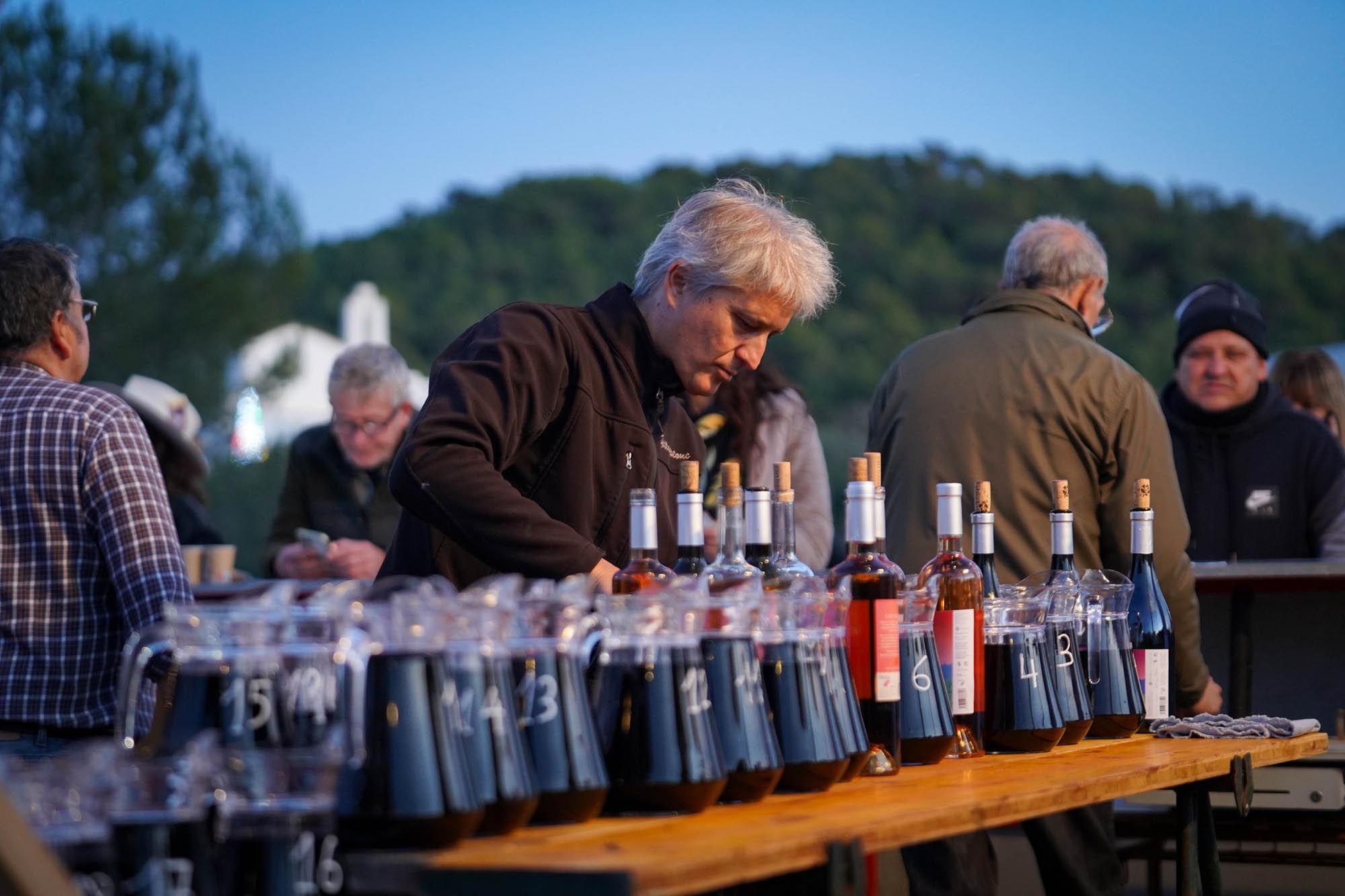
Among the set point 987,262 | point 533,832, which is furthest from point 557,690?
point 987,262

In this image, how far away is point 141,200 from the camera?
27.1 metres

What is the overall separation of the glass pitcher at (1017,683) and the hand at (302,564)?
311 centimetres

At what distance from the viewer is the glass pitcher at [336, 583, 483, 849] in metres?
1.51

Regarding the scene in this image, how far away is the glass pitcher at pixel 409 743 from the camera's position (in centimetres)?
151

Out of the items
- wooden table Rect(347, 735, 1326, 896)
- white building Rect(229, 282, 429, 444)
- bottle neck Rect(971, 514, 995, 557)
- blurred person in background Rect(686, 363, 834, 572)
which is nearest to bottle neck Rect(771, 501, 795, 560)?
wooden table Rect(347, 735, 1326, 896)

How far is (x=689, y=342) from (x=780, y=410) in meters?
2.18

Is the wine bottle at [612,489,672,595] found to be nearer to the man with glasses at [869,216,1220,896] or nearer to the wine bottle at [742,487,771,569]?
the wine bottle at [742,487,771,569]

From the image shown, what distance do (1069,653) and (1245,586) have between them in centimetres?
198

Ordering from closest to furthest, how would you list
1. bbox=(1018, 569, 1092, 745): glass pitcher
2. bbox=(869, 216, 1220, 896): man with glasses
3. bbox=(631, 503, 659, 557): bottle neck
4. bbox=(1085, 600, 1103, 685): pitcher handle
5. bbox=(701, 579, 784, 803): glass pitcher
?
bbox=(701, 579, 784, 803): glass pitcher
bbox=(631, 503, 659, 557): bottle neck
bbox=(1018, 569, 1092, 745): glass pitcher
bbox=(1085, 600, 1103, 685): pitcher handle
bbox=(869, 216, 1220, 896): man with glasses

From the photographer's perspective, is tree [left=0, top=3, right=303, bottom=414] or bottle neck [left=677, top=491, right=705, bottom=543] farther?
tree [left=0, top=3, right=303, bottom=414]

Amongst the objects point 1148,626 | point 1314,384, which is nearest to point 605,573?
point 1148,626

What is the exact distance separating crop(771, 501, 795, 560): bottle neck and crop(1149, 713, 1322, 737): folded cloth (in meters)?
0.95

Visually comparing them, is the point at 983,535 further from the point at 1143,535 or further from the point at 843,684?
the point at 843,684

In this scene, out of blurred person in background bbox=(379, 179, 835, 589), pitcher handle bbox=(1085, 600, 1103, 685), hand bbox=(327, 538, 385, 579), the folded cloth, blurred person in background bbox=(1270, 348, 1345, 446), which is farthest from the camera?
blurred person in background bbox=(1270, 348, 1345, 446)
